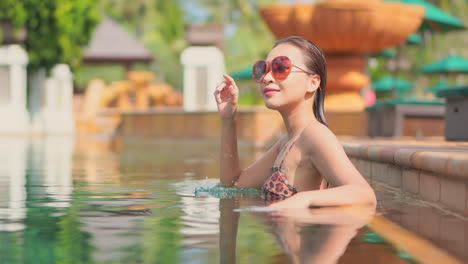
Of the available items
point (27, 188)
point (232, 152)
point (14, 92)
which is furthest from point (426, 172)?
point (14, 92)

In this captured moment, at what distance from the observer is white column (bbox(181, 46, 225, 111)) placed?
3062 centimetres

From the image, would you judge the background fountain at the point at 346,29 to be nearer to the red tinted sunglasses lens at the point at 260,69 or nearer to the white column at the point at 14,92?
the red tinted sunglasses lens at the point at 260,69

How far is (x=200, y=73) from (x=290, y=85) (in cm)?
2626

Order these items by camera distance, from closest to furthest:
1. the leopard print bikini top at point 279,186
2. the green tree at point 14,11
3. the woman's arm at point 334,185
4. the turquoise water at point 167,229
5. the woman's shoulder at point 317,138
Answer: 1. the turquoise water at point 167,229
2. the woman's arm at point 334,185
3. the woman's shoulder at point 317,138
4. the leopard print bikini top at point 279,186
5. the green tree at point 14,11

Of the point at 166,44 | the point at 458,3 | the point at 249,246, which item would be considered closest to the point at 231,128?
the point at 249,246

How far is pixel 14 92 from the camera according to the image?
35.5m

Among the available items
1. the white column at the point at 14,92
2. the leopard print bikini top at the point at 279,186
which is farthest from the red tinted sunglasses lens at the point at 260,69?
the white column at the point at 14,92

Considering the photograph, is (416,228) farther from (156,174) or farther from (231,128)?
(156,174)

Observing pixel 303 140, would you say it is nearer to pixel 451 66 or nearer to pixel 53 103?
pixel 451 66

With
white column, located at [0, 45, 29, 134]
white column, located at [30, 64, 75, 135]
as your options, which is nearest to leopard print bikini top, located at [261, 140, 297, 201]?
white column, located at [0, 45, 29, 134]

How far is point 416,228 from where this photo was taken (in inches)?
171

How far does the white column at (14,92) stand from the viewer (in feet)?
115

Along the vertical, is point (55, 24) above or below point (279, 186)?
above

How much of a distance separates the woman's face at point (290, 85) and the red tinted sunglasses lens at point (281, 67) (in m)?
0.04
